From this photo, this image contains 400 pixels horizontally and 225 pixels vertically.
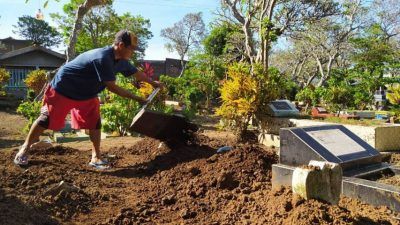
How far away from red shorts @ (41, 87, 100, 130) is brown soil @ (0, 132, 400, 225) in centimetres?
48

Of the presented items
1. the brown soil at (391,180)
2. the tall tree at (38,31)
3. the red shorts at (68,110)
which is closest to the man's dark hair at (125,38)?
the red shorts at (68,110)

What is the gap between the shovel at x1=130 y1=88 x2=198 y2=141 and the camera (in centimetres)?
503

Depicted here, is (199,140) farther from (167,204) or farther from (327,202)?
(327,202)

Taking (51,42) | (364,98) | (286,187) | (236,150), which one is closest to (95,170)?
(236,150)

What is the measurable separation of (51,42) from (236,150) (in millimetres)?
64430

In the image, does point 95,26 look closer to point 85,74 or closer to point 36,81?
point 36,81

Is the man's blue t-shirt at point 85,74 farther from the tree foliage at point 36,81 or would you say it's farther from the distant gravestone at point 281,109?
the tree foliage at point 36,81

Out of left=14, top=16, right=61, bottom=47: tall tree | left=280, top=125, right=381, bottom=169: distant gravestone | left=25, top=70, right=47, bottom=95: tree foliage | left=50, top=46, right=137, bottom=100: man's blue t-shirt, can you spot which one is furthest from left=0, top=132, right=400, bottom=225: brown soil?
left=14, top=16, right=61, bottom=47: tall tree

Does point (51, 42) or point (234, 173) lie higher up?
point (51, 42)

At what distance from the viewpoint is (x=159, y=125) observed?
532cm

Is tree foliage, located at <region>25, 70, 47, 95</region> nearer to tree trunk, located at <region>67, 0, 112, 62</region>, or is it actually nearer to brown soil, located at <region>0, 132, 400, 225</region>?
tree trunk, located at <region>67, 0, 112, 62</region>

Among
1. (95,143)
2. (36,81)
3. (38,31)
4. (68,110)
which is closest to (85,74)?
(68,110)

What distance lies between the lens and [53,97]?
4598 mm

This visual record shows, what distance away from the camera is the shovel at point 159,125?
5.03 metres
